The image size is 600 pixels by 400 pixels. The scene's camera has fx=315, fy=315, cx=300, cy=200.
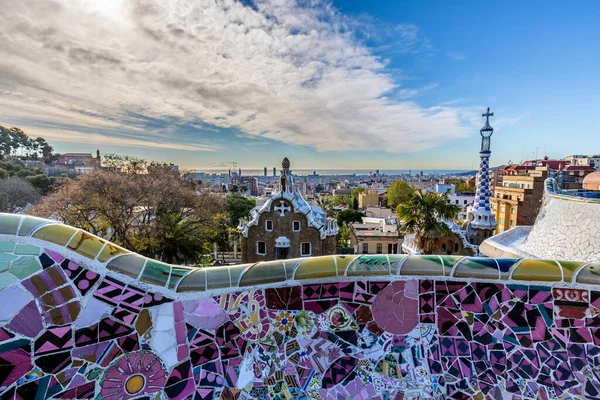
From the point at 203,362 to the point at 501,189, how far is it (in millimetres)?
32049

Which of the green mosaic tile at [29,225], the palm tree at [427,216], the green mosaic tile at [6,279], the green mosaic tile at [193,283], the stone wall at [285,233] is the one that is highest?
the green mosaic tile at [29,225]

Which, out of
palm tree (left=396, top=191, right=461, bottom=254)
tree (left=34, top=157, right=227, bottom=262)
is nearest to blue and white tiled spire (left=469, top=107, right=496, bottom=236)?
palm tree (left=396, top=191, right=461, bottom=254)

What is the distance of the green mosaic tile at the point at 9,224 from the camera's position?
78.2 inches

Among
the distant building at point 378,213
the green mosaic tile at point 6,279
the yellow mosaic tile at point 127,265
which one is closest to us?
the green mosaic tile at point 6,279

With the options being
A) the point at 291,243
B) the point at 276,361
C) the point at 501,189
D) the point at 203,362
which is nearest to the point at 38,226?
the point at 203,362

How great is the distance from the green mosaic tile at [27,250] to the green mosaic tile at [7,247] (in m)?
0.03

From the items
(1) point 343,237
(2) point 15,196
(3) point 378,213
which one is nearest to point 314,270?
(2) point 15,196

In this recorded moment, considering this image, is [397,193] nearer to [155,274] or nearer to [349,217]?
[349,217]

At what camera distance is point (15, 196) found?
1761 cm

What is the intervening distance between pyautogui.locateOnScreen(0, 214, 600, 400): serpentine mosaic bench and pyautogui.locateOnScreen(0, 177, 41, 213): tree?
19.9 m

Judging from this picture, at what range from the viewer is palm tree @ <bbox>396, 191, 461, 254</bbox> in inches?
417

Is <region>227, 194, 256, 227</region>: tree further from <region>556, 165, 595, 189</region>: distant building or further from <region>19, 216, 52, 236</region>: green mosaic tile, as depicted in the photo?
<region>556, 165, 595, 189</region>: distant building

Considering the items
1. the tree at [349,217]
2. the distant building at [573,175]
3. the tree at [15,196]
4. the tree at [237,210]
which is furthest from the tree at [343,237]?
the tree at [15,196]

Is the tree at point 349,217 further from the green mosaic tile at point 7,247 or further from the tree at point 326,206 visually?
the green mosaic tile at point 7,247
